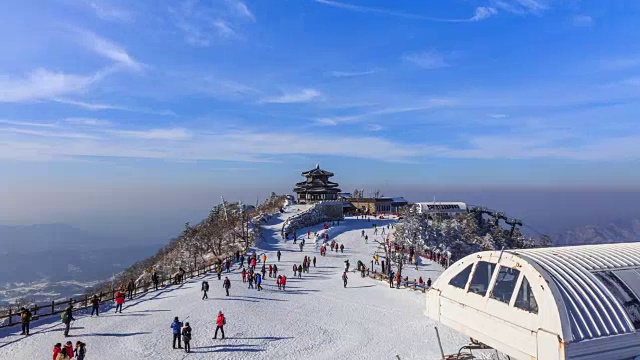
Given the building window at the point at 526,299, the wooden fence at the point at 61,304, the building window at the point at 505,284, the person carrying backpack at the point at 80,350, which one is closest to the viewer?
the building window at the point at 526,299

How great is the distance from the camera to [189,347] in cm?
1778

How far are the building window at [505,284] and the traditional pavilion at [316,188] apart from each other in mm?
61936

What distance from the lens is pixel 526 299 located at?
30.2ft

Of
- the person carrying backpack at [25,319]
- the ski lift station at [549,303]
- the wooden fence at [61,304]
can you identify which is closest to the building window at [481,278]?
the ski lift station at [549,303]

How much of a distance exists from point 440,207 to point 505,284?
188 ft

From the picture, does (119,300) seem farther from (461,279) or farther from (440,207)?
(440,207)

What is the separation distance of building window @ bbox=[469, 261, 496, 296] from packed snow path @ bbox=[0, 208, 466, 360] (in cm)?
827

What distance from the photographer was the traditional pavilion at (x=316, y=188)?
7350cm

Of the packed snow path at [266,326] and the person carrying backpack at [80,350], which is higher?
the person carrying backpack at [80,350]

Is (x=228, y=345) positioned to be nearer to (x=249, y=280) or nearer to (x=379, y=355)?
(x=379, y=355)

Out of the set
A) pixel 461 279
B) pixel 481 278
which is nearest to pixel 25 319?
pixel 461 279

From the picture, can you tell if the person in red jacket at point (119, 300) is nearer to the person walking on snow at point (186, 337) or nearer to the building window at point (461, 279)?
the person walking on snow at point (186, 337)

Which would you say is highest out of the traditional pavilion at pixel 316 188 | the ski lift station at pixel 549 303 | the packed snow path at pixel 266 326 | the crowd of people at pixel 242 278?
the traditional pavilion at pixel 316 188

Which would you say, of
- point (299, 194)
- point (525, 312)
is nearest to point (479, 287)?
point (525, 312)
